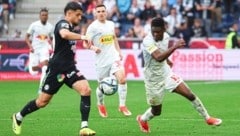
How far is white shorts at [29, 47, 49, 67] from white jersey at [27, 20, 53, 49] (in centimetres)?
14

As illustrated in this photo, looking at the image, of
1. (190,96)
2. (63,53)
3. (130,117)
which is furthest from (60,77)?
(130,117)

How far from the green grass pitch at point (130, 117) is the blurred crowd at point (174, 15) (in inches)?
328

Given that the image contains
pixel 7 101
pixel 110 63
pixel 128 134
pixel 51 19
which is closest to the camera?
pixel 128 134

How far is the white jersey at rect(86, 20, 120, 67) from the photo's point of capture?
18375 millimetres

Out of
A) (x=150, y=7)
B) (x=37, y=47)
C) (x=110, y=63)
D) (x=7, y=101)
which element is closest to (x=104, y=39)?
(x=110, y=63)

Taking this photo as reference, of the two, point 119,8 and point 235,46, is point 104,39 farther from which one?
point 119,8

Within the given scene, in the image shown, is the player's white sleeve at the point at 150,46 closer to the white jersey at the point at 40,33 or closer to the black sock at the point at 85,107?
the black sock at the point at 85,107

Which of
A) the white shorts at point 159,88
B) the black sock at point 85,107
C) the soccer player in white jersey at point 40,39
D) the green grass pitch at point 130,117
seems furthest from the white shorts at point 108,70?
the soccer player in white jersey at point 40,39

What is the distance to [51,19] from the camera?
124 feet

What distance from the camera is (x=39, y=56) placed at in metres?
24.8

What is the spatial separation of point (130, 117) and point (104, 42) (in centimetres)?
212

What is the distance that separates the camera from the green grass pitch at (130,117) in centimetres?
1463

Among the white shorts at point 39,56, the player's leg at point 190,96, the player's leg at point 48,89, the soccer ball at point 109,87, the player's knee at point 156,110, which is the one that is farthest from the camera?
the white shorts at point 39,56

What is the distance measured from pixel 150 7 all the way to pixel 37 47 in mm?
11202
